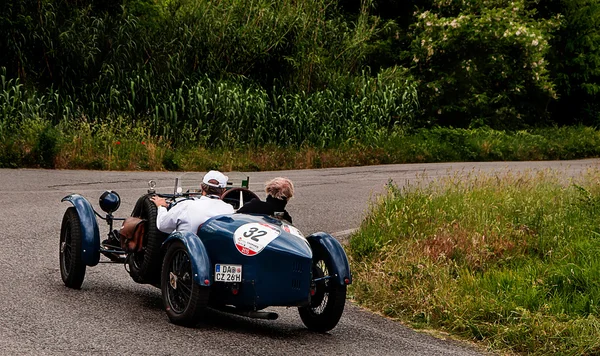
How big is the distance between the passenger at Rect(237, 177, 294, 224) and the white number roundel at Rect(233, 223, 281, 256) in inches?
18.5

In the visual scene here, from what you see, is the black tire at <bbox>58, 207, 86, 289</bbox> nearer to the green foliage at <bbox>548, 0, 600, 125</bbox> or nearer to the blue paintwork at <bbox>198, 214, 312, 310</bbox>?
the blue paintwork at <bbox>198, 214, 312, 310</bbox>

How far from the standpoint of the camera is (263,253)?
7531mm

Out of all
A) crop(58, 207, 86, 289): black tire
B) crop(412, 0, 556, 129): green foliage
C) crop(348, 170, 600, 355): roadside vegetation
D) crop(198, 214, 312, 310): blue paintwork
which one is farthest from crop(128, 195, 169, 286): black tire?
crop(412, 0, 556, 129): green foliage

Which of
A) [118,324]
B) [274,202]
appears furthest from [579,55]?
[118,324]

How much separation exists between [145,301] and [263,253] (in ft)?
6.39

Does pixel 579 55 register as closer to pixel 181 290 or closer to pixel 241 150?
pixel 241 150

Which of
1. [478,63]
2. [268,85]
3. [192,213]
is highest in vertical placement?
[478,63]

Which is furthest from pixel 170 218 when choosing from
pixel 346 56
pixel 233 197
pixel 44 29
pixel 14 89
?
pixel 346 56

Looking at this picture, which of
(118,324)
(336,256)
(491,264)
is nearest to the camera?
(118,324)

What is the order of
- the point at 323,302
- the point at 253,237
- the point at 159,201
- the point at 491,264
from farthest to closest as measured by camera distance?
the point at 491,264 → the point at 159,201 → the point at 323,302 → the point at 253,237

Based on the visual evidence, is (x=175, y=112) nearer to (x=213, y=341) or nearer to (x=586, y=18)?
(x=213, y=341)

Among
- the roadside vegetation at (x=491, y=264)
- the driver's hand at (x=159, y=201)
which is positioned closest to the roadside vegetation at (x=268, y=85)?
the roadside vegetation at (x=491, y=264)

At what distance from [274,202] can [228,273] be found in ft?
3.03

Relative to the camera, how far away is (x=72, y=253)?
9156mm
